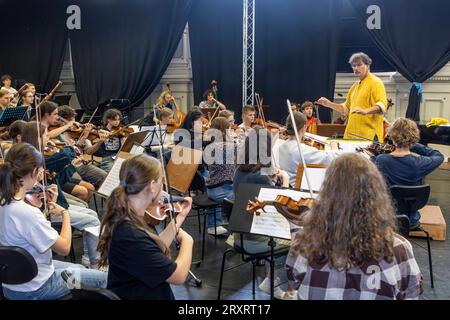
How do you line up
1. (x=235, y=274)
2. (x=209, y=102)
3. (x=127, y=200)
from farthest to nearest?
(x=209, y=102)
(x=235, y=274)
(x=127, y=200)

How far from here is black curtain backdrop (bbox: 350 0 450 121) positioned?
291 inches

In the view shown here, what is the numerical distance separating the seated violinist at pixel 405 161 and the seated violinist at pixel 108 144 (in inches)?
110

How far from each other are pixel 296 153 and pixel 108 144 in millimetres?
2400

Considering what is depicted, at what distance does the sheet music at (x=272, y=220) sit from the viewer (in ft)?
8.81

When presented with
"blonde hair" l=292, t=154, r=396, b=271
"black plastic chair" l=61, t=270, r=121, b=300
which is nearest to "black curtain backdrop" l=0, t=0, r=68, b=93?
"black plastic chair" l=61, t=270, r=121, b=300

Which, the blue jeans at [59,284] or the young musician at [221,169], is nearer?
the blue jeans at [59,284]

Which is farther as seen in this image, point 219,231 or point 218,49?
point 218,49

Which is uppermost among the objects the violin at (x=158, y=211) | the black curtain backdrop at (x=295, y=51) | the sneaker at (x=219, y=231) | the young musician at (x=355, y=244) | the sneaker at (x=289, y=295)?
the black curtain backdrop at (x=295, y=51)

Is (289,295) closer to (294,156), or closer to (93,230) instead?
(294,156)

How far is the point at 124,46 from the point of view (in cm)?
946

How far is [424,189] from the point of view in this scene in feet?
11.2

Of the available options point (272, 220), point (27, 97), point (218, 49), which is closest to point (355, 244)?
point (272, 220)

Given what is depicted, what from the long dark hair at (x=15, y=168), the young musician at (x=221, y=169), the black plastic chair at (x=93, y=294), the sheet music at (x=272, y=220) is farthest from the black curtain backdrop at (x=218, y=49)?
the black plastic chair at (x=93, y=294)

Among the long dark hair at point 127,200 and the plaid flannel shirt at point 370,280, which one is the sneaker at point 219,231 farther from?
the plaid flannel shirt at point 370,280
